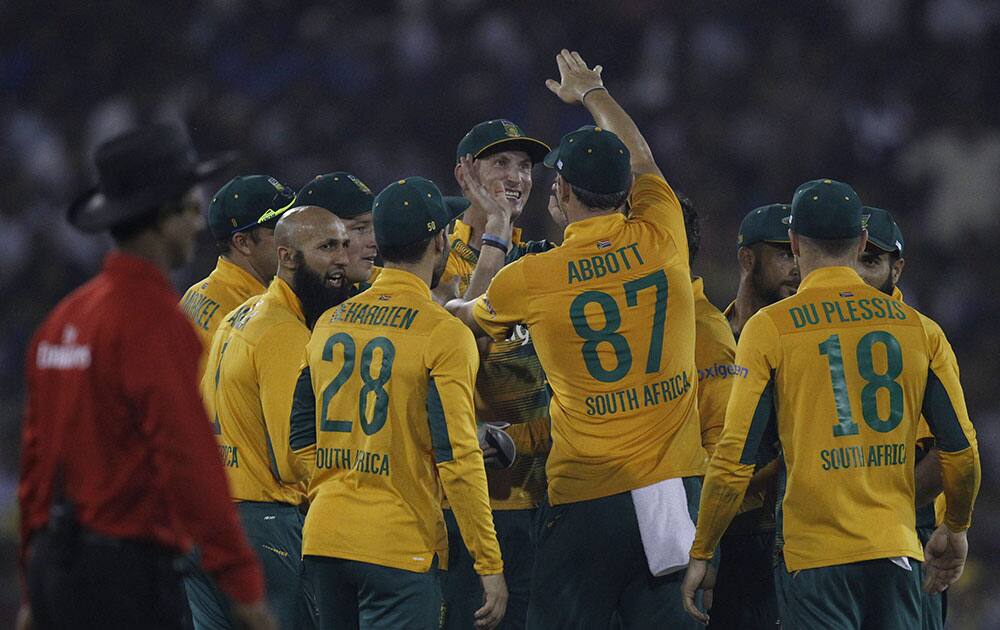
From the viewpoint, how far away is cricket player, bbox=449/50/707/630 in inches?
209

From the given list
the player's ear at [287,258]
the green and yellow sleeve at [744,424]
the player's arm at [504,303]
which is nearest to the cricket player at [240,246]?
the player's ear at [287,258]

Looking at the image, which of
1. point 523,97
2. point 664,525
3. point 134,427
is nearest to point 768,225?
point 664,525

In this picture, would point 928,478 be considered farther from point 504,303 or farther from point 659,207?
point 504,303

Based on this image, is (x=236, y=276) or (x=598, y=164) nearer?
(x=598, y=164)

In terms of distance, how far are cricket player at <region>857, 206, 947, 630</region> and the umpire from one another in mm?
2908

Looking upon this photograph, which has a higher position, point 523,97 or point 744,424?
point 523,97

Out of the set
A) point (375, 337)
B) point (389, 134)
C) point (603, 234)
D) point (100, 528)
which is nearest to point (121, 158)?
point (100, 528)

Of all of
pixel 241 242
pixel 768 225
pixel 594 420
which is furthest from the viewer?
pixel 241 242

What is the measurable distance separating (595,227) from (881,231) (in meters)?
1.36

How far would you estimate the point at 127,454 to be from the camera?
3492 millimetres

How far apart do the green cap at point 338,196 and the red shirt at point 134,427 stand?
7.89ft

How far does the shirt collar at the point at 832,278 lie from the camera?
5012mm

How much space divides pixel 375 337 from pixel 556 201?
111 centimetres

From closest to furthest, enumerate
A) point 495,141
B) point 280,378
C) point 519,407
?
point 280,378, point 519,407, point 495,141
